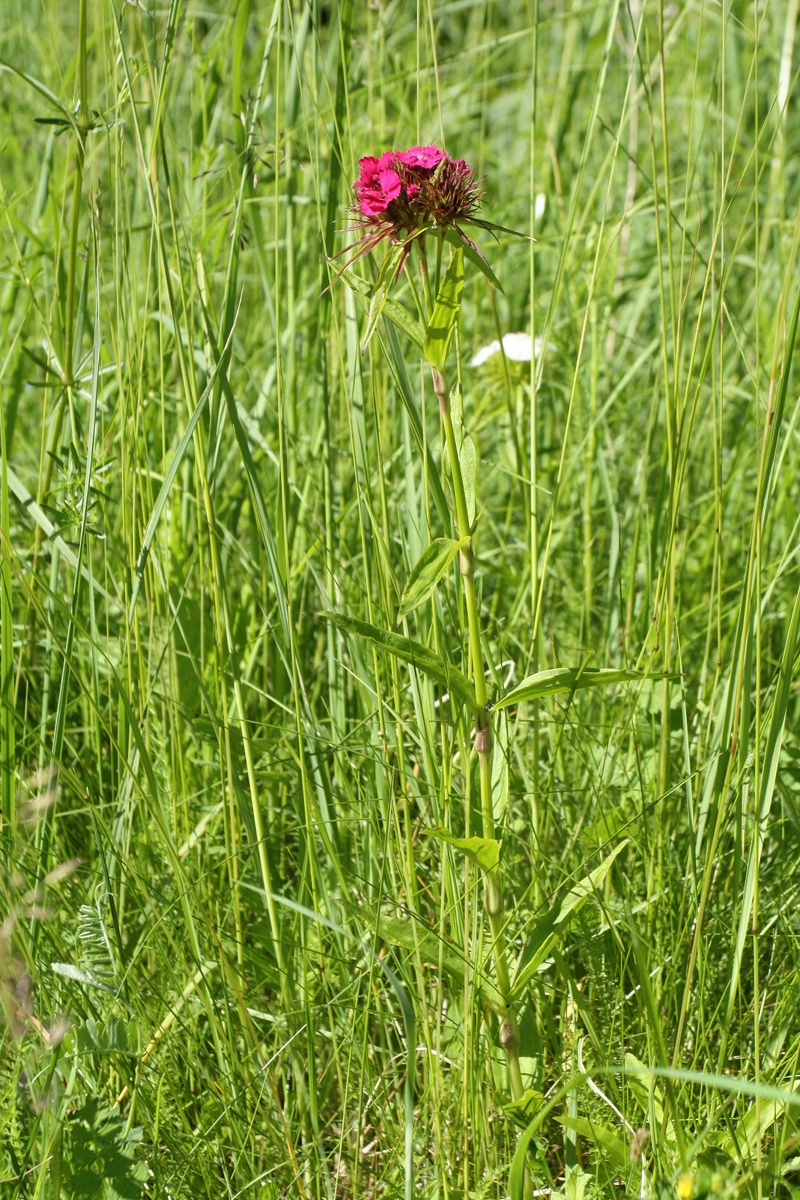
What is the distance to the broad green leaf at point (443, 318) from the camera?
2.44ft

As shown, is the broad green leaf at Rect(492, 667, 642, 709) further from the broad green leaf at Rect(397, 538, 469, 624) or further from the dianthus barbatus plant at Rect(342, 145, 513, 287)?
the dianthus barbatus plant at Rect(342, 145, 513, 287)

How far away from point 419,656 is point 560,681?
10cm

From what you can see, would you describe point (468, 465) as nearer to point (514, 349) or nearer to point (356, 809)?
point (356, 809)

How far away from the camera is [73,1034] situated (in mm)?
803

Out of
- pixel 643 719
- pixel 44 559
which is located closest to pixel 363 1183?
pixel 643 719

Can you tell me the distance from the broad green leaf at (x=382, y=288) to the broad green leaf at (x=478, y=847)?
0.33 metres

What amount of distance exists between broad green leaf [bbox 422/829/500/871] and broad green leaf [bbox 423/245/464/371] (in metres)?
0.33

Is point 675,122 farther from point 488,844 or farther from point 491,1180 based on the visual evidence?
point 491,1180

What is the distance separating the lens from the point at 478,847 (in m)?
0.73

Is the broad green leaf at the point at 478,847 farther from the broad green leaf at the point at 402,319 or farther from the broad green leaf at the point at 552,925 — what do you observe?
the broad green leaf at the point at 402,319

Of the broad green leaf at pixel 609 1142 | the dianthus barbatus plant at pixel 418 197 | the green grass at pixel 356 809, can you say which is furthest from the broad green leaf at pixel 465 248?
the broad green leaf at pixel 609 1142

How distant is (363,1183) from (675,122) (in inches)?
85.6

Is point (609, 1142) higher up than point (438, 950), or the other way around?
point (438, 950)

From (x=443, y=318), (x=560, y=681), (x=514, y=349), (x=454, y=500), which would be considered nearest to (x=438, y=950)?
(x=560, y=681)
